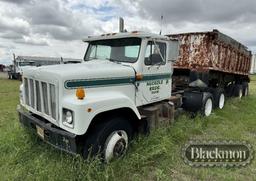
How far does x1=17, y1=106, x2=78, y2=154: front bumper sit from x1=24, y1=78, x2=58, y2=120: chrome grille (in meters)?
0.19

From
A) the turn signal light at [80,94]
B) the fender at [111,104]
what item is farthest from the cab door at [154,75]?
the turn signal light at [80,94]

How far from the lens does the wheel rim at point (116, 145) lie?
13.5 feet

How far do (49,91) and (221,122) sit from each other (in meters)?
5.57

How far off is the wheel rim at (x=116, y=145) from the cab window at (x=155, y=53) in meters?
1.55

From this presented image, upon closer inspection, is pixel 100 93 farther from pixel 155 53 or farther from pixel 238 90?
pixel 238 90

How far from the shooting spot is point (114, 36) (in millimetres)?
5062

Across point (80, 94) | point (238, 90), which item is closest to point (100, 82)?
point (80, 94)

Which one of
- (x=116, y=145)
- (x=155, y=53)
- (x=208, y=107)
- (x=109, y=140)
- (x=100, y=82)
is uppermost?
(x=155, y=53)

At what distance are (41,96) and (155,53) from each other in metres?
2.41

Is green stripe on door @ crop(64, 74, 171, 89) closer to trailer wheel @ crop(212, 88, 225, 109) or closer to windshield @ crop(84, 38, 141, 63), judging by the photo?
windshield @ crop(84, 38, 141, 63)

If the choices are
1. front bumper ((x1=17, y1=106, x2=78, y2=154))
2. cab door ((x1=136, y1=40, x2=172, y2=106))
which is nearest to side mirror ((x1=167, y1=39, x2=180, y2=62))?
cab door ((x1=136, y1=40, x2=172, y2=106))

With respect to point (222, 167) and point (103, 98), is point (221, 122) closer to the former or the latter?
point (222, 167)

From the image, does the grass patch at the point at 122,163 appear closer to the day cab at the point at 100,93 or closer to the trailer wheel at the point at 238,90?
the day cab at the point at 100,93

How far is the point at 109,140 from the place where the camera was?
4125 mm
